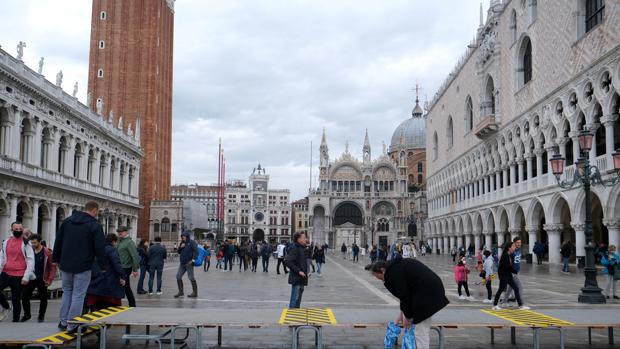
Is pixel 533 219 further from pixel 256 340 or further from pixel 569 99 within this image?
pixel 256 340

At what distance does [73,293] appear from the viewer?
26.3 feet

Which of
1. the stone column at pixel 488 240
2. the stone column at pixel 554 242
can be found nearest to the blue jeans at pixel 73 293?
the stone column at pixel 554 242

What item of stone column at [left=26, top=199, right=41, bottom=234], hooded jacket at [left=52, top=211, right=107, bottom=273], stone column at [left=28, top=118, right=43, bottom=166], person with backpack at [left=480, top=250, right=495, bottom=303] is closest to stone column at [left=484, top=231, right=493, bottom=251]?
person with backpack at [left=480, top=250, right=495, bottom=303]

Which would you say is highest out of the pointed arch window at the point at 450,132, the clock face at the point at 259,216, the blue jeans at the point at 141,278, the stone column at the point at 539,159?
the pointed arch window at the point at 450,132

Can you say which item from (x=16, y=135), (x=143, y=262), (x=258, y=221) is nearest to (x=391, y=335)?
(x=143, y=262)

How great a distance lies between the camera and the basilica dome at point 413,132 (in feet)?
340

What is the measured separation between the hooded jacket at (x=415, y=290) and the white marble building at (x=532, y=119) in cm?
1843

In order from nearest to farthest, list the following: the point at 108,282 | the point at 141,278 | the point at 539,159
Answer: the point at 108,282
the point at 141,278
the point at 539,159

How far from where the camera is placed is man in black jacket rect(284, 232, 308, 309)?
Result: 10.3 metres

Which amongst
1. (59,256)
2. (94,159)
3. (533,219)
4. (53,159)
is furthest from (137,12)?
(59,256)

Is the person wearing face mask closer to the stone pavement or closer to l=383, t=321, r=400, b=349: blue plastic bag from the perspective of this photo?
the stone pavement

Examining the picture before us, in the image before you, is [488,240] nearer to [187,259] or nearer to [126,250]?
[187,259]

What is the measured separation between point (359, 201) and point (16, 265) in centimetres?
7855

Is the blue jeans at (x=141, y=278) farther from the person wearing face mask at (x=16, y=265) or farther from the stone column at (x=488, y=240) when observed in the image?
the stone column at (x=488, y=240)
